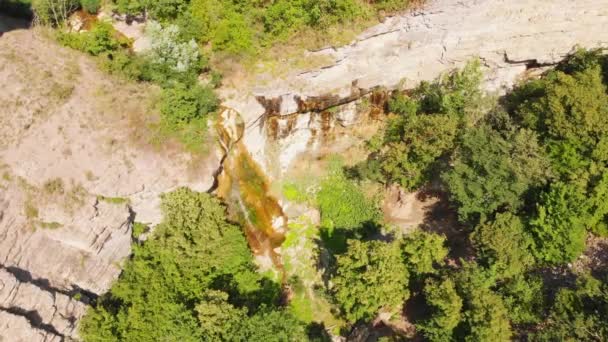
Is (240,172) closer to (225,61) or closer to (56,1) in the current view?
(225,61)

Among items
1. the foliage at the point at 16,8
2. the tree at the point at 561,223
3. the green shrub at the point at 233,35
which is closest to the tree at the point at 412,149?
the tree at the point at 561,223

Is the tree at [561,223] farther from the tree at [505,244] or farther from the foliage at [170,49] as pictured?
the foliage at [170,49]

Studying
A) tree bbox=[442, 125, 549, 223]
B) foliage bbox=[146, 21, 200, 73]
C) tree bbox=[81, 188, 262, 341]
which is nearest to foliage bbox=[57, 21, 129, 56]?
foliage bbox=[146, 21, 200, 73]

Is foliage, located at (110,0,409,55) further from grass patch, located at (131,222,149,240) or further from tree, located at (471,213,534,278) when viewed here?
tree, located at (471,213,534,278)

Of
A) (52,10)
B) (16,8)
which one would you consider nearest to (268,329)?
(52,10)

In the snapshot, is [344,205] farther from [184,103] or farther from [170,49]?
[170,49]

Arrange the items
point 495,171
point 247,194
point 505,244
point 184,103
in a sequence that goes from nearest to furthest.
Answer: point 505,244
point 495,171
point 184,103
point 247,194
